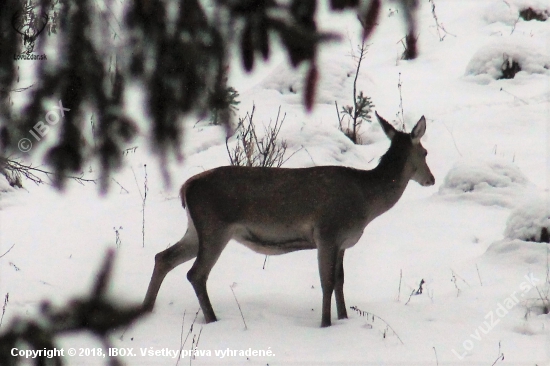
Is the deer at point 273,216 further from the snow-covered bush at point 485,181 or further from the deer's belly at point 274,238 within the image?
the snow-covered bush at point 485,181

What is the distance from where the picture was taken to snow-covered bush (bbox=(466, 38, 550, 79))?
13.5m

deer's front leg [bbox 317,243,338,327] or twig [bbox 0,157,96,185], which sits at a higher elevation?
twig [bbox 0,157,96,185]

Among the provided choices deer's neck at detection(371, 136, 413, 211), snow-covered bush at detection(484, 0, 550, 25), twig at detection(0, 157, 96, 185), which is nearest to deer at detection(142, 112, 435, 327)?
deer's neck at detection(371, 136, 413, 211)

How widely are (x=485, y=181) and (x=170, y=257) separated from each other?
4.83 meters

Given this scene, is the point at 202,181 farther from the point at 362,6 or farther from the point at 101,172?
the point at 362,6

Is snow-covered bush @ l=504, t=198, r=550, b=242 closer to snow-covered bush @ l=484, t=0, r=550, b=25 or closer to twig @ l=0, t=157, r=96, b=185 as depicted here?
twig @ l=0, t=157, r=96, b=185

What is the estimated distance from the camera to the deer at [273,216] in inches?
236

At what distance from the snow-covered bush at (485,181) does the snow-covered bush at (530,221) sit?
1.67 metres

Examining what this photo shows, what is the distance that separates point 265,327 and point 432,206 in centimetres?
429

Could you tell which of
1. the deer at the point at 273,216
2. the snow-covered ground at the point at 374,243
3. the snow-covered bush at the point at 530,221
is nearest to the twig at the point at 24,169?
the snow-covered ground at the point at 374,243

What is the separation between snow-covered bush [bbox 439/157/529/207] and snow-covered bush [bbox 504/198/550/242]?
167 cm

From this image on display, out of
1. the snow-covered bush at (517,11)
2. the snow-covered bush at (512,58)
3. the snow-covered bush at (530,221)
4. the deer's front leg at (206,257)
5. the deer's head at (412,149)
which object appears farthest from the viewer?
the snow-covered bush at (517,11)

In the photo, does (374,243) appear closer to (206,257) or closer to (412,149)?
(412,149)

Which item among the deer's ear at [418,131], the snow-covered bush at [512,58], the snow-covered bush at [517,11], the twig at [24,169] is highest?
the snow-covered bush at [517,11]
